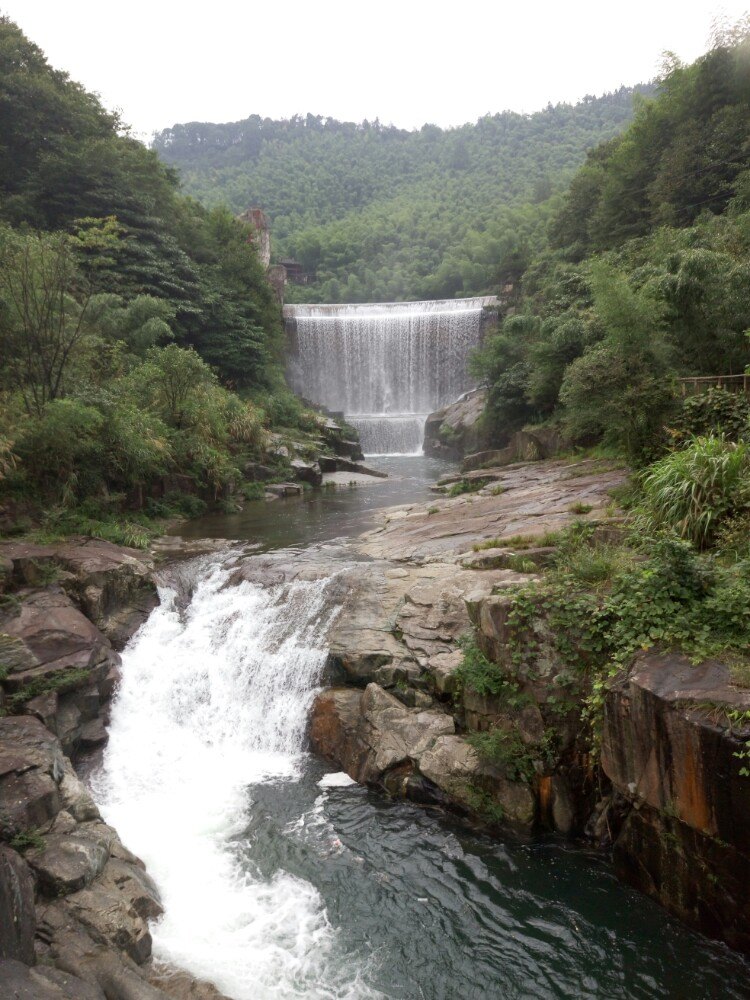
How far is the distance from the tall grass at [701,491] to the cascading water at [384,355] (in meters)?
25.8

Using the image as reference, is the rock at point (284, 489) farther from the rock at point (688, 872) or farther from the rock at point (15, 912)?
the rock at point (688, 872)

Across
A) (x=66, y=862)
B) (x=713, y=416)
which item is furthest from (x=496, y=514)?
(x=66, y=862)

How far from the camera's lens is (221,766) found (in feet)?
28.7

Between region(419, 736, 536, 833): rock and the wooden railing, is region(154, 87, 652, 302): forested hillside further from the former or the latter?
region(419, 736, 536, 833): rock

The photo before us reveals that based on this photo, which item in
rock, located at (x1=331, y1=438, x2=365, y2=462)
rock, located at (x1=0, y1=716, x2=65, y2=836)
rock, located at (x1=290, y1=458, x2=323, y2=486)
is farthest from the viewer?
rock, located at (x1=331, y1=438, x2=365, y2=462)

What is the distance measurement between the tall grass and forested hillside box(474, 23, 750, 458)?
2.38 meters

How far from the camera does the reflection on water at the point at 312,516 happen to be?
14.8 metres

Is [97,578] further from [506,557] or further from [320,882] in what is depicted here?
[506,557]

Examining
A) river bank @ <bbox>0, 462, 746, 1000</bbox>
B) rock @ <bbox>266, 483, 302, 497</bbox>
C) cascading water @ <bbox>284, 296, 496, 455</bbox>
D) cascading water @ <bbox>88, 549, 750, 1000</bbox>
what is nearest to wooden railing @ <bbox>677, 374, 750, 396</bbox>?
river bank @ <bbox>0, 462, 746, 1000</bbox>

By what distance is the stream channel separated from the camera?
532 cm

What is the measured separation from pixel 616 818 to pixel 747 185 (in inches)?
720

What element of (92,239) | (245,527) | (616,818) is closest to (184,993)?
(616,818)

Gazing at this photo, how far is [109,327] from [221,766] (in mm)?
15569

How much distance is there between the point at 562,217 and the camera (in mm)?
29875
